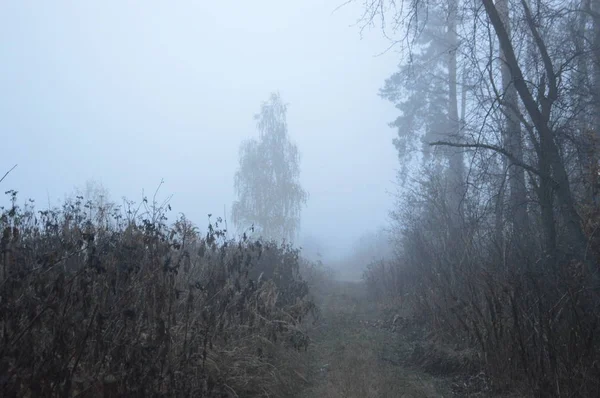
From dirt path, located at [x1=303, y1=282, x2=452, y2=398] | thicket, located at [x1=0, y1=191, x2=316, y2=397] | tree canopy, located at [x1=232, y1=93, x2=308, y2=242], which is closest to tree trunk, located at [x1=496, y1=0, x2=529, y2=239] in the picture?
dirt path, located at [x1=303, y1=282, x2=452, y2=398]

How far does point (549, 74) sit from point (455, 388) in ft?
12.3

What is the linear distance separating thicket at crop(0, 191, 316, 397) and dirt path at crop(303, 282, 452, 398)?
398 millimetres

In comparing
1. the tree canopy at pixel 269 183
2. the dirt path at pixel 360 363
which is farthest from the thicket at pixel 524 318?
the tree canopy at pixel 269 183

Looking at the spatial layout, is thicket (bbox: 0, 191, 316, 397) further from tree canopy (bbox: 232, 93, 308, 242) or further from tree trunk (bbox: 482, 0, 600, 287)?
tree canopy (bbox: 232, 93, 308, 242)

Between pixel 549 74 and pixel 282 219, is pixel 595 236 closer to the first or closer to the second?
pixel 549 74

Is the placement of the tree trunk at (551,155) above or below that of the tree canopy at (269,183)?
below

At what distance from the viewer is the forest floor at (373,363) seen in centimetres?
461

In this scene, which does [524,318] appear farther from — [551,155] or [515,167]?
[515,167]

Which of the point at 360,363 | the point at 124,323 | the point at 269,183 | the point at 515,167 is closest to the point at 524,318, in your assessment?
the point at 360,363

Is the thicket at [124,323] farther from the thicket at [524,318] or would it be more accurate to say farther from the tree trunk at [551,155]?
the tree trunk at [551,155]

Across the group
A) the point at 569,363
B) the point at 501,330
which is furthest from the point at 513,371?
the point at 569,363

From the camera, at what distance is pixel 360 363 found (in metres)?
5.66

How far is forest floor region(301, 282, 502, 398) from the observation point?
4.61 meters

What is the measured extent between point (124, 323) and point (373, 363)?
11.4 feet
